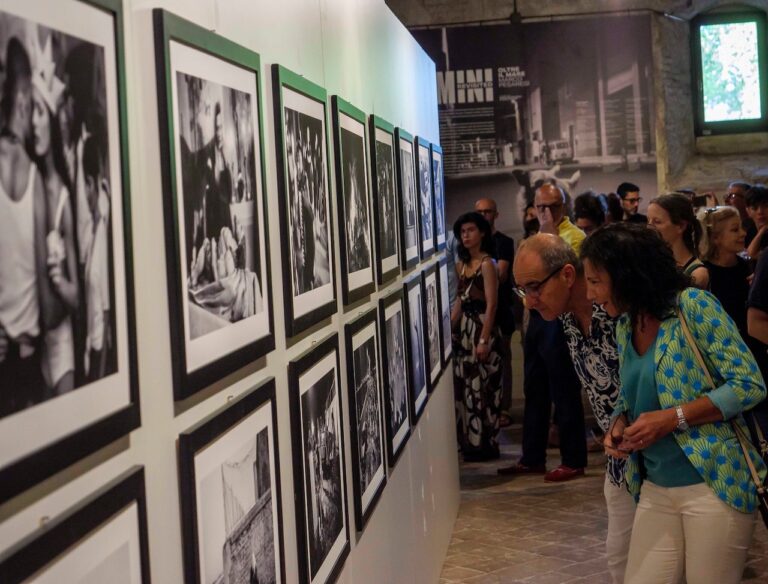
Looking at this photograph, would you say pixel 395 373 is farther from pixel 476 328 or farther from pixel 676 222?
pixel 476 328

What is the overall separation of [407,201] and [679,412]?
2.15m

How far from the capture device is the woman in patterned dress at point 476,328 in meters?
8.88

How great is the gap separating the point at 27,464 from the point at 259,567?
109 centimetres

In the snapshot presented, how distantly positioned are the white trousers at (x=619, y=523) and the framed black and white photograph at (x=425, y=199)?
76.7 inches

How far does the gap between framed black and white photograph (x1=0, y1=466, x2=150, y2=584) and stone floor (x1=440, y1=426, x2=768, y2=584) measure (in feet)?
16.0

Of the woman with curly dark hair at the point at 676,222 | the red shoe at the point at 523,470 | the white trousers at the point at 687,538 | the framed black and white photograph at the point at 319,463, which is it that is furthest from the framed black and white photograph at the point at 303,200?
the red shoe at the point at 523,470

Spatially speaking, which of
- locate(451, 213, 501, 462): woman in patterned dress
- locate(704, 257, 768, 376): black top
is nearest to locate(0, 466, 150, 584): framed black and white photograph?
locate(704, 257, 768, 376): black top

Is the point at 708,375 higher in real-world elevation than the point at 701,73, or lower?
lower

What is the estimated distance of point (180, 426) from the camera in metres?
1.87

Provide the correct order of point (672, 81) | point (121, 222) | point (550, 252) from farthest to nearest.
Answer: point (672, 81), point (550, 252), point (121, 222)

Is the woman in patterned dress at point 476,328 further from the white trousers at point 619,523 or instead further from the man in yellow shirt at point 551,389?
the white trousers at point 619,523

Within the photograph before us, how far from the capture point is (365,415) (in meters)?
3.78

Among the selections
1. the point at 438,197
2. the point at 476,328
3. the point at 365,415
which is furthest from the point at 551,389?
the point at 365,415

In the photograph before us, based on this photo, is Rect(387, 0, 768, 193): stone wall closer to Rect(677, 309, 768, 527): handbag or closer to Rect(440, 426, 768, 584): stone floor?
Rect(440, 426, 768, 584): stone floor
